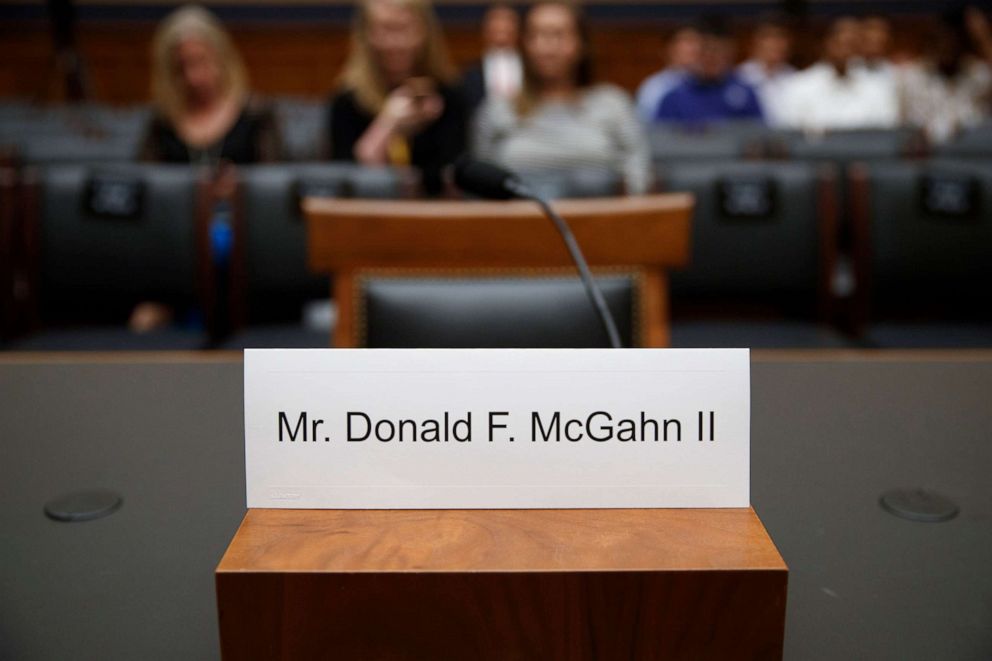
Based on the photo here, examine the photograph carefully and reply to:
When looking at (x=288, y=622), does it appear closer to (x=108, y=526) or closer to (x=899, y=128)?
(x=108, y=526)

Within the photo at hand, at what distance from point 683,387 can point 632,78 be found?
306 inches

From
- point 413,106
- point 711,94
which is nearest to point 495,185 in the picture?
point 413,106

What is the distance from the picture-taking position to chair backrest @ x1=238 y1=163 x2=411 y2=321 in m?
1.81

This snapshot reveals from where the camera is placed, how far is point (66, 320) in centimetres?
183

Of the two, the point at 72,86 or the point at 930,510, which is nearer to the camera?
the point at 930,510

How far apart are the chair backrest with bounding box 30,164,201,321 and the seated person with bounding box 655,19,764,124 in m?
3.40

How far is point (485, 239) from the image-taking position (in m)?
1.08

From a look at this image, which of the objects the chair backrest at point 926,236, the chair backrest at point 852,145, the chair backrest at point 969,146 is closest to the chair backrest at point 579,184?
the chair backrest at point 926,236

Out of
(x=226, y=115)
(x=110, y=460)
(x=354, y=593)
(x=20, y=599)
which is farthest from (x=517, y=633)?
(x=226, y=115)

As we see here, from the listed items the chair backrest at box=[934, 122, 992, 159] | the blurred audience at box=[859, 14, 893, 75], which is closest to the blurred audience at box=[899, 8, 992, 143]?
the blurred audience at box=[859, 14, 893, 75]

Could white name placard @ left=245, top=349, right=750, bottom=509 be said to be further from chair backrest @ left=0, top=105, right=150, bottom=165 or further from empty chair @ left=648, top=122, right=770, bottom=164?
empty chair @ left=648, top=122, right=770, bottom=164

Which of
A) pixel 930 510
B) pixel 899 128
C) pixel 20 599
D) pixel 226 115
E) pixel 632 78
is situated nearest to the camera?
pixel 20 599

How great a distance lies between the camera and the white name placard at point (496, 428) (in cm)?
45

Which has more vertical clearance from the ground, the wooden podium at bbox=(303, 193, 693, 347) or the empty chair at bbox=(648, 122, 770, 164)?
the empty chair at bbox=(648, 122, 770, 164)
